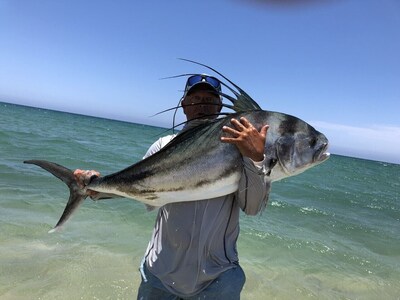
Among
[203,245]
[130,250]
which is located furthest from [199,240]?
[130,250]

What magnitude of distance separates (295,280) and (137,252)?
110 inches

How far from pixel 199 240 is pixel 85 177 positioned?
1132mm

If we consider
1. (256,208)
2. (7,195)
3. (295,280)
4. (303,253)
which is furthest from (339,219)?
(256,208)

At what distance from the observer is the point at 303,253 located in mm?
8195

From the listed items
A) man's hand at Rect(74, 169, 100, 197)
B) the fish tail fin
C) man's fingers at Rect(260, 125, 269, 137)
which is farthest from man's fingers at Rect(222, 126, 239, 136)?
the fish tail fin

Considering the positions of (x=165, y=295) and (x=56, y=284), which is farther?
(x=56, y=284)

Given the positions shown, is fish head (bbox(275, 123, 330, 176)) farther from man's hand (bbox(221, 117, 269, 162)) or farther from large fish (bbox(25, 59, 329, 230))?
man's hand (bbox(221, 117, 269, 162))

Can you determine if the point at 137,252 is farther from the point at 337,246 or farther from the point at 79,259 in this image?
the point at 337,246

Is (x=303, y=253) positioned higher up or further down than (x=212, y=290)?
further down

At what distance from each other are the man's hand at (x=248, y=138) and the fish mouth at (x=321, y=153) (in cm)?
39

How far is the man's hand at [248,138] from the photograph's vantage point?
99.7 inches

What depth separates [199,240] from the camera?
2.77m

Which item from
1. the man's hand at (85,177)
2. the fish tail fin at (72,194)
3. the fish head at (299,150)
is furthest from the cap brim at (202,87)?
the fish tail fin at (72,194)

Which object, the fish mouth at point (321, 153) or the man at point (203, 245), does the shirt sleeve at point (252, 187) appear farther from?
the fish mouth at point (321, 153)
